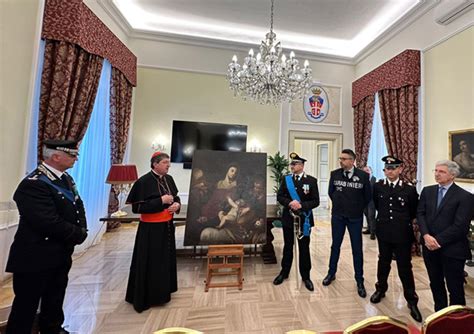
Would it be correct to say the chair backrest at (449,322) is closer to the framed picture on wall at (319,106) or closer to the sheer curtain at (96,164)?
the sheer curtain at (96,164)

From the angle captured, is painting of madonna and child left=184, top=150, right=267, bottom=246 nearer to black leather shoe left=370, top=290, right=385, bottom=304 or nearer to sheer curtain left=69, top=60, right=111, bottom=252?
black leather shoe left=370, top=290, right=385, bottom=304

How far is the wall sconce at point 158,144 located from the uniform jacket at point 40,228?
168 inches

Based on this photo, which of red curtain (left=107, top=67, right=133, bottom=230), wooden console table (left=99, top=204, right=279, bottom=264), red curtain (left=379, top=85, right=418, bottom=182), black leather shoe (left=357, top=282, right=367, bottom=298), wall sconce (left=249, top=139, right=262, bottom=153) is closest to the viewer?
black leather shoe (left=357, top=282, right=367, bottom=298)

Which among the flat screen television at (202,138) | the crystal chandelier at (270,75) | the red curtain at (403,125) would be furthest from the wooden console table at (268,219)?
the red curtain at (403,125)

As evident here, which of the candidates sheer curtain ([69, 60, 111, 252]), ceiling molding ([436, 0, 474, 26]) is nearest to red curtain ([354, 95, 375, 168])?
ceiling molding ([436, 0, 474, 26])

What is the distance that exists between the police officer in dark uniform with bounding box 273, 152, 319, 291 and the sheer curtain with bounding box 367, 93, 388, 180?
3406 millimetres

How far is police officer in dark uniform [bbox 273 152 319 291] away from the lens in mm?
2922

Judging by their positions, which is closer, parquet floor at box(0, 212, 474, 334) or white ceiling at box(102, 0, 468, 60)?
parquet floor at box(0, 212, 474, 334)

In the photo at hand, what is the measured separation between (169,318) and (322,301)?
175 cm

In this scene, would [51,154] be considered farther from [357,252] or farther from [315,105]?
[315,105]

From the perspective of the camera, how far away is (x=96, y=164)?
431cm

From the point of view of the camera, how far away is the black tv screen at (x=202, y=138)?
600 cm

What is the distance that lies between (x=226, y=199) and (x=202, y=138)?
3509 mm

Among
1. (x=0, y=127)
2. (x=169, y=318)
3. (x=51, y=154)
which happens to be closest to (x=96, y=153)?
(x=0, y=127)
